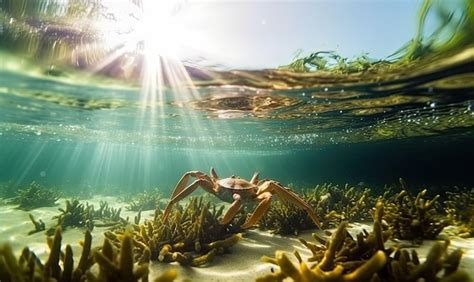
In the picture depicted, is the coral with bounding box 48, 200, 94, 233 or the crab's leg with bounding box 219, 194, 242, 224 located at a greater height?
the crab's leg with bounding box 219, 194, 242, 224

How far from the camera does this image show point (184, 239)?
20.5 feet

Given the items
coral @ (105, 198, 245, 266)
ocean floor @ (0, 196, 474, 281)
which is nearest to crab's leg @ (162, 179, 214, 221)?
coral @ (105, 198, 245, 266)

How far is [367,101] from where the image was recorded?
14680 mm

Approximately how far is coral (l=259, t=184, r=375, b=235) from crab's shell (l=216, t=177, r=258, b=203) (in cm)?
187

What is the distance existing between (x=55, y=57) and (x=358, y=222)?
37.9ft

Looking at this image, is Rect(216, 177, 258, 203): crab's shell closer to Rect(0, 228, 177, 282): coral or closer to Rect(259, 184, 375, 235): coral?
Rect(259, 184, 375, 235): coral

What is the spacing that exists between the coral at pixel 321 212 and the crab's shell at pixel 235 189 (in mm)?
1873

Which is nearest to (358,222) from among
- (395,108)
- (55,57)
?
(395,108)

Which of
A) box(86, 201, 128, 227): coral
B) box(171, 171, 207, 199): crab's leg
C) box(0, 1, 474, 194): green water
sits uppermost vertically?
box(0, 1, 474, 194): green water

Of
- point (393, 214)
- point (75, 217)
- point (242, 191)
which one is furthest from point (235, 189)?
point (75, 217)

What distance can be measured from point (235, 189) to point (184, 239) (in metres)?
1.49

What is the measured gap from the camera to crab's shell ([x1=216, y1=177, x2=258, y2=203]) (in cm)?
660

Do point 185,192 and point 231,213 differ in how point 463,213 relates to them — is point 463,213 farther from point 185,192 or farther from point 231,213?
point 185,192

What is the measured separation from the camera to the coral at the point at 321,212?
317 inches
